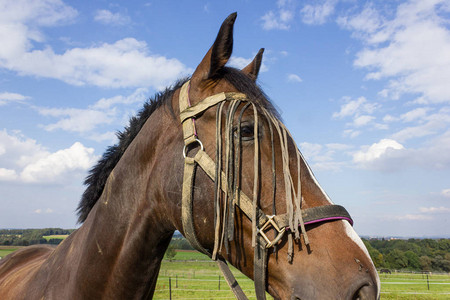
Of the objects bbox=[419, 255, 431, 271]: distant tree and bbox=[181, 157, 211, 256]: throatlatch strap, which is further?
bbox=[419, 255, 431, 271]: distant tree

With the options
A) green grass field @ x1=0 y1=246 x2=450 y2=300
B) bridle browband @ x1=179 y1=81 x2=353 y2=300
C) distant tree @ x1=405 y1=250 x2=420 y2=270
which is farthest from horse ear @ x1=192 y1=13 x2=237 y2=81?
distant tree @ x1=405 y1=250 x2=420 y2=270

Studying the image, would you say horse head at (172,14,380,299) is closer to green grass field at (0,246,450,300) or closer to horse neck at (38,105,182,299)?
horse neck at (38,105,182,299)

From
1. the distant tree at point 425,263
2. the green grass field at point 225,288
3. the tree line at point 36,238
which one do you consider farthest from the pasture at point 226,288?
the tree line at point 36,238

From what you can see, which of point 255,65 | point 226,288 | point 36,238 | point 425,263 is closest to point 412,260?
point 425,263

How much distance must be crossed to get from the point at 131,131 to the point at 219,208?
1.22 meters

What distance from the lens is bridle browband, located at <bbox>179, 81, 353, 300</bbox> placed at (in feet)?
5.49

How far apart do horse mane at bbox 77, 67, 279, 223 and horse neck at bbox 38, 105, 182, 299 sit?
0.19 metres

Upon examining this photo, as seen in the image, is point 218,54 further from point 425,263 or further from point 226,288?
point 425,263

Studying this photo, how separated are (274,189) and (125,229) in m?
1.16

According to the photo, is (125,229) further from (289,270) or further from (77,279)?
(289,270)

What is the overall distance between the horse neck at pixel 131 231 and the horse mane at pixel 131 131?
0.19m

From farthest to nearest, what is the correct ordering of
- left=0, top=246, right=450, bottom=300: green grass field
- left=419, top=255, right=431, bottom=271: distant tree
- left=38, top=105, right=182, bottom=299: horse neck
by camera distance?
left=419, top=255, right=431, bottom=271: distant tree < left=0, top=246, right=450, bottom=300: green grass field < left=38, top=105, right=182, bottom=299: horse neck

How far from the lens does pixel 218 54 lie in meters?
2.07

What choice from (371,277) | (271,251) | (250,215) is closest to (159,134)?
(250,215)
